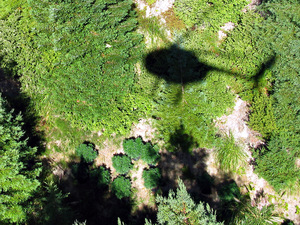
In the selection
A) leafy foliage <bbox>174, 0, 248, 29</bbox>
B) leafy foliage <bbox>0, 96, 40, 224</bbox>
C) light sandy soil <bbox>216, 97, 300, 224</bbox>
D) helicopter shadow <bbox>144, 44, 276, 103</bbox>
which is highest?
leafy foliage <bbox>174, 0, 248, 29</bbox>

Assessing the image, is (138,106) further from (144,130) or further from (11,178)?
(11,178)

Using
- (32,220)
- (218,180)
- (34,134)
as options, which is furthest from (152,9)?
(32,220)

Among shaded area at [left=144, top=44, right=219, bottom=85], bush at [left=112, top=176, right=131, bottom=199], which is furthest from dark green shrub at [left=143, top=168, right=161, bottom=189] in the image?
shaded area at [left=144, top=44, right=219, bottom=85]

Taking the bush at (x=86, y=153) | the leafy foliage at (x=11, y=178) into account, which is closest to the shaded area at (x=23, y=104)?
the leafy foliage at (x=11, y=178)

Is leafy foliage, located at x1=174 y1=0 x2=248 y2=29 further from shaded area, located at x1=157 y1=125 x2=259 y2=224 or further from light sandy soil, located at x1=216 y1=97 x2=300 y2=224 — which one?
shaded area, located at x1=157 y1=125 x2=259 y2=224

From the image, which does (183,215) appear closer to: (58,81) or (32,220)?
(32,220)

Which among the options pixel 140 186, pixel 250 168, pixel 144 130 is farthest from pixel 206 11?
pixel 140 186
